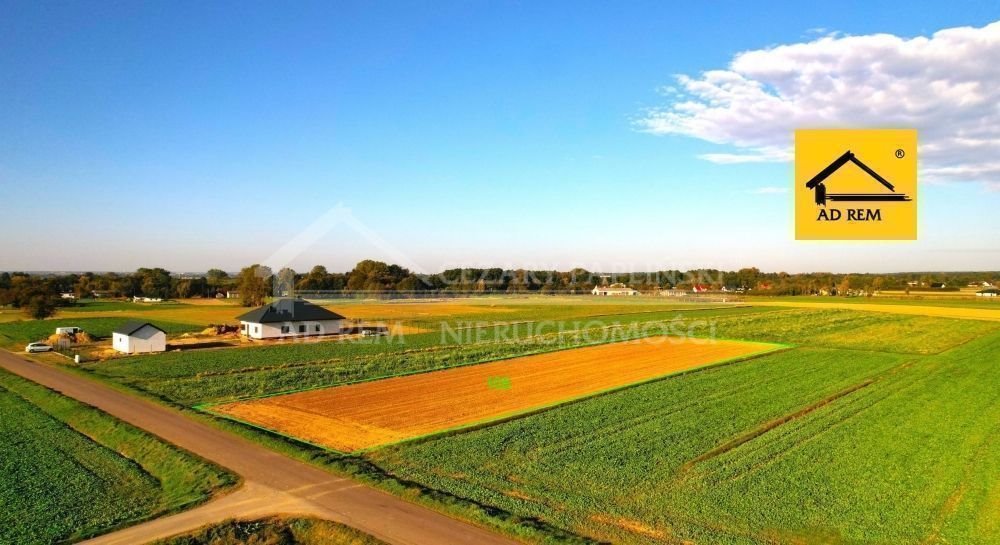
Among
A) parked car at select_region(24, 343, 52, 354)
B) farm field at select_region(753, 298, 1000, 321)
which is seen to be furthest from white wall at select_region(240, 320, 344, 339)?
farm field at select_region(753, 298, 1000, 321)

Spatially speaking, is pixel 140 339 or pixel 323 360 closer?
pixel 323 360

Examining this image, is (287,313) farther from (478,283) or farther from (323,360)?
(478,283)

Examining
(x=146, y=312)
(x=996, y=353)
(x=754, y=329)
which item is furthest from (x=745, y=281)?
(x=146, y=312)

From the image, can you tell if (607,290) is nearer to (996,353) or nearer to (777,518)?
(996,353)

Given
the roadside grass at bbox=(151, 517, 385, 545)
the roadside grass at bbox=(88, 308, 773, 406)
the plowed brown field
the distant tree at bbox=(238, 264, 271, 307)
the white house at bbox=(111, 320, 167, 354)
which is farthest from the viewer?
the distant tree at bbox=(238, 264, 271, 307)

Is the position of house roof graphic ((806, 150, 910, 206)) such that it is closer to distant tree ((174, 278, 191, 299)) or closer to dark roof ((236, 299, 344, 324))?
dark roof ((236, 299, 344, 324))

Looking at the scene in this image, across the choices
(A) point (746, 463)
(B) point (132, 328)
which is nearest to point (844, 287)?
(A) point (746, 463)
